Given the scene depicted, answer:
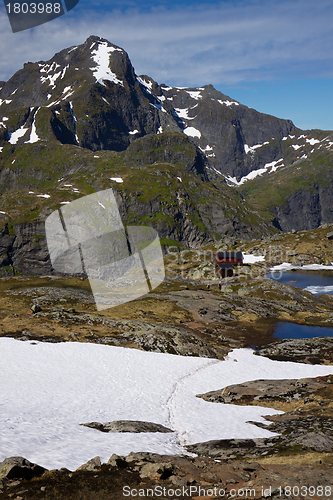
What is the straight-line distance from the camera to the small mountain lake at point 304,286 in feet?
195

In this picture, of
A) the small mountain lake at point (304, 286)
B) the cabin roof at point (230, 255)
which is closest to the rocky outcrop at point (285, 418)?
the small mountain lake at point (304, 286)

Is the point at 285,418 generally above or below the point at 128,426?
below

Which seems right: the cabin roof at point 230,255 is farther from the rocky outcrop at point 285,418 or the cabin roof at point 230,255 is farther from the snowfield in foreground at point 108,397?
the rocky outcrop at point 285,418

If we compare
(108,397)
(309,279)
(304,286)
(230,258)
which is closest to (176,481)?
(108,397)

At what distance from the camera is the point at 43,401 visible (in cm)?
2544

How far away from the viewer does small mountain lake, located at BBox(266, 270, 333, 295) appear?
113 m

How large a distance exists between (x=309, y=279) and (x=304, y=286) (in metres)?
10.7

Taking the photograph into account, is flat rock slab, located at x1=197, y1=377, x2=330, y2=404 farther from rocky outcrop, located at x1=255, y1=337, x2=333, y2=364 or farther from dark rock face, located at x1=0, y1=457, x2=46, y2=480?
dark rock face, located at x1=0, y1=457, x2=46, y2=480

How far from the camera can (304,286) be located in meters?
117

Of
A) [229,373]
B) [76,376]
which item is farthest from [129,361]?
[229,373]

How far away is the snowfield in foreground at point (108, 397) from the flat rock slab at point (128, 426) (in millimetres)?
772

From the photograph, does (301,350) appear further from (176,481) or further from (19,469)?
(19,469)

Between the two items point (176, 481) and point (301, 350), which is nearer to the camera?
point (176, 481)

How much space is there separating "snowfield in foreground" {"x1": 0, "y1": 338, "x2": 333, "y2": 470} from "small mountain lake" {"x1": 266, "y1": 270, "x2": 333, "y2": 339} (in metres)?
18.2
